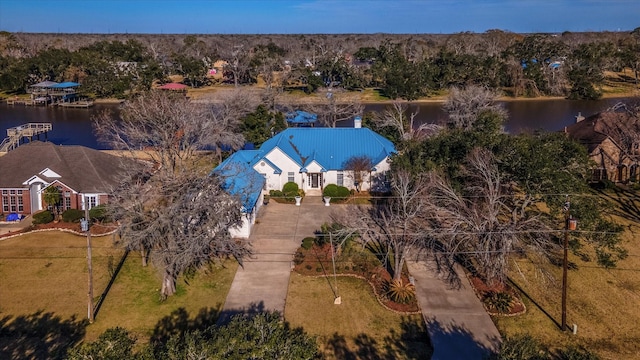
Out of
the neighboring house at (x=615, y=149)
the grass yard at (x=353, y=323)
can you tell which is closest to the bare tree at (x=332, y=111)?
the neighboring house at (x=615, y=149)

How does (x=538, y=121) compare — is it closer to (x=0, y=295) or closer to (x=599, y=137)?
(x=599, y=137)

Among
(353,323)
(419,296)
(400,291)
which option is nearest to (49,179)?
(353,323)

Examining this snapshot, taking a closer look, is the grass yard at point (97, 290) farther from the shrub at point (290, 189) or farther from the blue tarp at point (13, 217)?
the shrub at point (290, 189)

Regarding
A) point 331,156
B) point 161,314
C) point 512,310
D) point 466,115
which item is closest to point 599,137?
point 466,115

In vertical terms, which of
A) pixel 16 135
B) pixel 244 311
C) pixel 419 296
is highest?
pixel 16 135

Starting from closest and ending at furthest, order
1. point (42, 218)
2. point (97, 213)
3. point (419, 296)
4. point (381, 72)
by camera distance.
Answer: point (419, 296) < point (42, 218) < point (97, 213) < point (381, 72)

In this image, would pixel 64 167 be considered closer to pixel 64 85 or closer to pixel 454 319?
pixel 454 319
